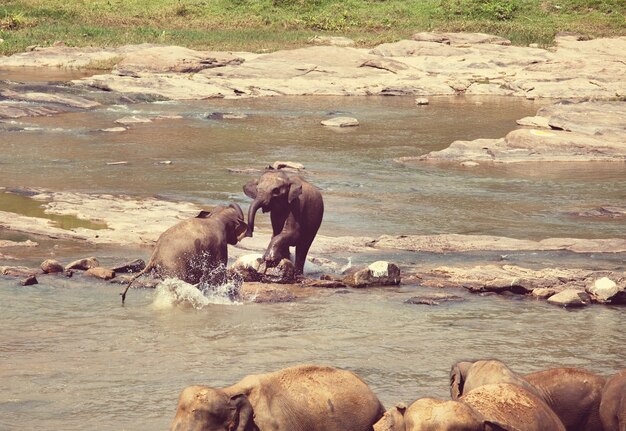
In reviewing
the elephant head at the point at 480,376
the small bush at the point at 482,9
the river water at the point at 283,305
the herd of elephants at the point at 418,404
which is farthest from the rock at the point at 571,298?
the small bush at the point at 482,9

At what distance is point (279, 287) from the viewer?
41.8 ft

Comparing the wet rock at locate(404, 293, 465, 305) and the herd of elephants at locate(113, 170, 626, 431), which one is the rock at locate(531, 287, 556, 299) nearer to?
the wet rock at locate(404, 293, 465, 305)

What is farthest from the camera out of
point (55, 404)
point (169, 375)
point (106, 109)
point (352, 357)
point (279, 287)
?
point (106, 109)

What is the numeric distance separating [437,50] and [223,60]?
295 inches

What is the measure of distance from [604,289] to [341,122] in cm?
1667

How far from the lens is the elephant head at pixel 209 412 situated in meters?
6.31

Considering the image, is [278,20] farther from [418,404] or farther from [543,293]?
[418,404]

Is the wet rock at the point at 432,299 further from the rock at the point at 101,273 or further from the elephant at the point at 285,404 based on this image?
the elephant at the point at 285,404

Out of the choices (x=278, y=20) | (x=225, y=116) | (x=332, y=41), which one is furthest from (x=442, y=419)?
(x=278, y=20)

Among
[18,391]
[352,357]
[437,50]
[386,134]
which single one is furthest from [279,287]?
[437,50]

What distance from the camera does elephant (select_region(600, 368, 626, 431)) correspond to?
740 cm

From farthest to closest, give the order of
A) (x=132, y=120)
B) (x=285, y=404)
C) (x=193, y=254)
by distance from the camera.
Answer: (x=132, y=120) < (x=193, y=254) < (x=285, y=404)

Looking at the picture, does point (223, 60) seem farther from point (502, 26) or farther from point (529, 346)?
point (529, 346)

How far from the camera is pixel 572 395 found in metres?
7.57
